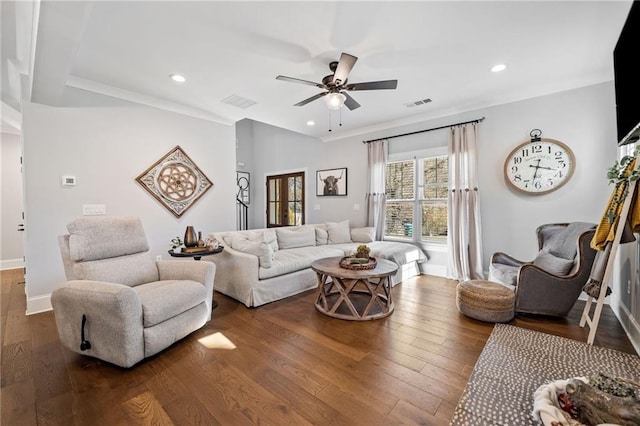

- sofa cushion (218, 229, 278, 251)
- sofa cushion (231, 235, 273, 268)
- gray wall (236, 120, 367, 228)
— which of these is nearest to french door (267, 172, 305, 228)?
gray wall (236, 120, 367, 228)

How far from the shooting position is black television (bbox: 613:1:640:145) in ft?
5.97

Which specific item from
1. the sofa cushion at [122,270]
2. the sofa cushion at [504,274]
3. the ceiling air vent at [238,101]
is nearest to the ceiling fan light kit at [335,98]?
the ceiling air vent at [238,101]

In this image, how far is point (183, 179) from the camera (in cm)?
412

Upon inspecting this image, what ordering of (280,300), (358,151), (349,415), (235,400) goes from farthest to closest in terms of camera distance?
(358,151) → (280,300) → (235,400) → (349,415)

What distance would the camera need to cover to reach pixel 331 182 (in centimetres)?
580

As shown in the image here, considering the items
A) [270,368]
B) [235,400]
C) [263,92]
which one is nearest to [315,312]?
[270,368]

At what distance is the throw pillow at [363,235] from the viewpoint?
4.85m

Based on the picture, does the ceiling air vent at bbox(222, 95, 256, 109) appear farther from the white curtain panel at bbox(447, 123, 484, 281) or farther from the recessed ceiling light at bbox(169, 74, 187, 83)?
the white curtain panel at bbox(447, 123, 484, 281)

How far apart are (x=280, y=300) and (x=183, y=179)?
7.99 ft

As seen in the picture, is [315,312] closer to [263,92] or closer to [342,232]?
[342,232]

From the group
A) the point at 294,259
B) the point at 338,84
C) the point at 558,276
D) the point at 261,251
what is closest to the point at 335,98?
the point at 338,84

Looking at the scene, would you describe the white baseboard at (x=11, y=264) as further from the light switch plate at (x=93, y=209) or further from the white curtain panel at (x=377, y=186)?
the white curtain panel at (x=377, y=186)

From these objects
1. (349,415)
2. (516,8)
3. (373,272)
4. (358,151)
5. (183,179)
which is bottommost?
(349,415)

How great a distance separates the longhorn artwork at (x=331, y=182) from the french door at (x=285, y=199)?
598mm
